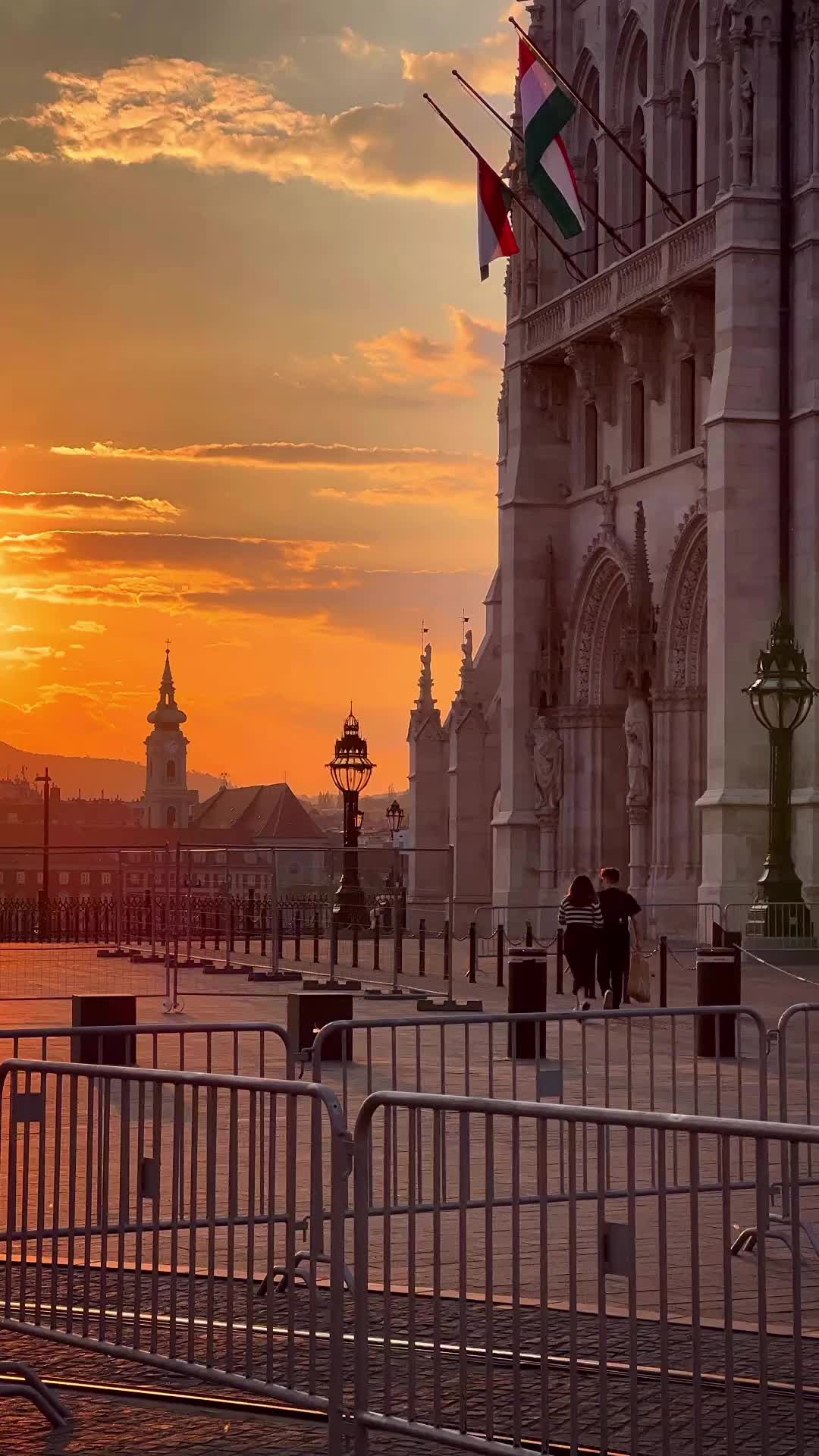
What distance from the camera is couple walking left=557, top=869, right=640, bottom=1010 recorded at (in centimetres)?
2445

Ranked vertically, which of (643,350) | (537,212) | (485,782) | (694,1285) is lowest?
(694,1285)

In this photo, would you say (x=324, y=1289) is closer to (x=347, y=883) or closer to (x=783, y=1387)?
(x=783, y=1387)

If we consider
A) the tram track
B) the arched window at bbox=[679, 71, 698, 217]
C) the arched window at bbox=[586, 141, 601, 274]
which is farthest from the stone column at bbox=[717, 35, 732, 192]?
the tram track

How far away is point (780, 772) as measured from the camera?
35.7m

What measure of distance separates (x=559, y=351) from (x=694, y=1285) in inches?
1676

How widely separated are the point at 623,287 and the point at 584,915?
21.6 metres

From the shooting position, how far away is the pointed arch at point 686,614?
137 ft

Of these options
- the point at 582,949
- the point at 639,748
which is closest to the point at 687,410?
the point at 639,748

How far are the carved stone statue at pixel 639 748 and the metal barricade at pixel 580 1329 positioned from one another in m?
34.5

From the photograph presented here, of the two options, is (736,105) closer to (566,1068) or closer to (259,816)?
(566,1068)

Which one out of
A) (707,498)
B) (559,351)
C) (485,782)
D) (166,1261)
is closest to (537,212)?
(559,351)

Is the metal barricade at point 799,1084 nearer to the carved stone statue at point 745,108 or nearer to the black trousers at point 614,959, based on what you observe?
the black trousers at point 614,959

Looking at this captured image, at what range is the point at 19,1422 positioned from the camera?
7.04 meters

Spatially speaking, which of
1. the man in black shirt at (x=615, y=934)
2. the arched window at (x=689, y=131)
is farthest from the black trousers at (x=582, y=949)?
the arched window at (x=689, y=131)
